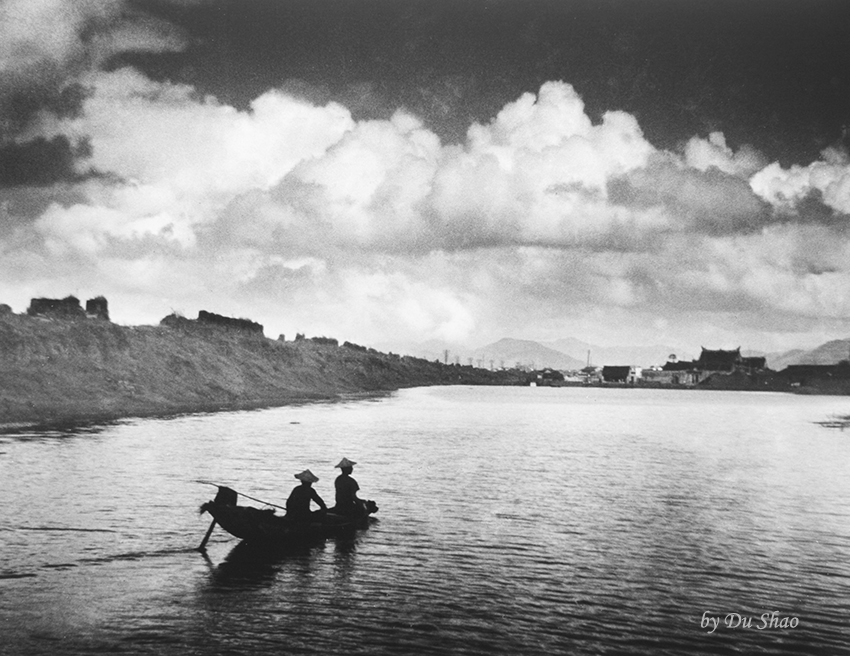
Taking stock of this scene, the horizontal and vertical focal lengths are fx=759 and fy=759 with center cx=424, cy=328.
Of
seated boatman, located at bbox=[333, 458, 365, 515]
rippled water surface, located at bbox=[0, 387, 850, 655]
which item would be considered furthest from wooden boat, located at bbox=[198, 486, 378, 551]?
seated boatman, located at bbox=[333, 458, 365, 515]

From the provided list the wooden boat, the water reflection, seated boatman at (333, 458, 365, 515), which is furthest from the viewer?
seated boatman at (333, 458, 365, 515)

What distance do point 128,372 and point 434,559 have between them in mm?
72356

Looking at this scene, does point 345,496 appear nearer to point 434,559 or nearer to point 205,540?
point 434,559

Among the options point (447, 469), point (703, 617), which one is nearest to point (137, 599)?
point (703, 617)

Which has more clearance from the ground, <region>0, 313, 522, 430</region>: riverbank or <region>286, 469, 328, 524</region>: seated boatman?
<region>0, 313, 522, 430</region>: riverbank

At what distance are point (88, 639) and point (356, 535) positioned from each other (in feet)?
33.9

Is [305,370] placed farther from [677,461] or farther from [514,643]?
[514,643]

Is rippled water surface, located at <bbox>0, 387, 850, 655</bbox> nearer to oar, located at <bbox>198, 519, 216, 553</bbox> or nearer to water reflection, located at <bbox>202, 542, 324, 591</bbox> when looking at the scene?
water reflection, located at <bbox>202, 542, 324, 591</bbox>

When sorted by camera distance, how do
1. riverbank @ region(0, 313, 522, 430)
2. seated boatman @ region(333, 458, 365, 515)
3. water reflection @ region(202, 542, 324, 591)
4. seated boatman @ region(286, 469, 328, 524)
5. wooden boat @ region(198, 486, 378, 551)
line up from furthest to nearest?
riverbank @ region(0, 313, 522, 430), seated boatman @ region(333, 458, 365, 515), seated boatman @ region(286, 469, 328, 524), wooden boat @ region(198, 486, 378, 551), water reflection @ region(202, 542, 324, 591)

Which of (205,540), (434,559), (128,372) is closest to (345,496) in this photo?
(434,559)

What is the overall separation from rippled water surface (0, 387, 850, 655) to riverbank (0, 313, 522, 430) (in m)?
23.4

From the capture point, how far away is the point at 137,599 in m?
16.9

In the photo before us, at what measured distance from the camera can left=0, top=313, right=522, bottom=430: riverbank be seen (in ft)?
222

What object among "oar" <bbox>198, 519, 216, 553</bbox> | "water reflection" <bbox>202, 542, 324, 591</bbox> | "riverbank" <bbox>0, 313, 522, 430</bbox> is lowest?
"water reflection" <bbox>202, 542, 324, 591</bbox>
